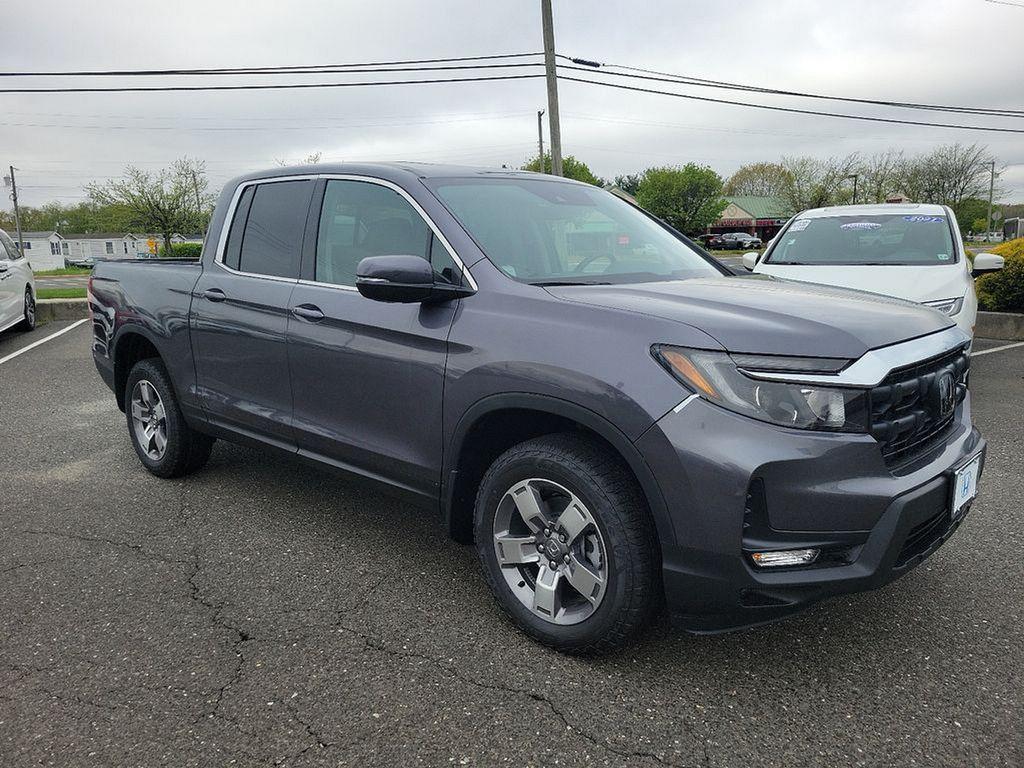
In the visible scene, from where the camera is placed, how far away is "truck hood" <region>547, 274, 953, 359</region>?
240 cm

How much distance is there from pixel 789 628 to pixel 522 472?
1.21m

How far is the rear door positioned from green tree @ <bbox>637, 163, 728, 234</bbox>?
7555cm

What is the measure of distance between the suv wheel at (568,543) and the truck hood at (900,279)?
4326mm

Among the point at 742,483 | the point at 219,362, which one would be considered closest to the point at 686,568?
the point at 742,483

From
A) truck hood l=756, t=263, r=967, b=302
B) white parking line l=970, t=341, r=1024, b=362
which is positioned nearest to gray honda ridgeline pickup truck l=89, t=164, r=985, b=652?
truck hood l=756, t=263, r=967, b=302

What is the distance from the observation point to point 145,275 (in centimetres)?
471

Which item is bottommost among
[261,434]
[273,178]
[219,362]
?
[261,434]

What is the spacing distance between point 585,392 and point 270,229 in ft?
7.29

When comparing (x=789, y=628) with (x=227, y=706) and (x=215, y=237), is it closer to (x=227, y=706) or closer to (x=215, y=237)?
(x=227, y=706)

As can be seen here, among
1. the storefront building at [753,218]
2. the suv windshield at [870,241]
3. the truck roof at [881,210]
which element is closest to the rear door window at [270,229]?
the suv windshield at [870,241]

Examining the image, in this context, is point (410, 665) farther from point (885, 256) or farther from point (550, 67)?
point (550, 67)

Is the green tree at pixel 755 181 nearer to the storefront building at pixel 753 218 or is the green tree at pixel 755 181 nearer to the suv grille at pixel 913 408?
the storefront building at pixel 753 218

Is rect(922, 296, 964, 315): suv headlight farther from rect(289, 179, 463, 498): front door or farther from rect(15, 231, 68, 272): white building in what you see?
rect(15, 231, 68, 272): white building

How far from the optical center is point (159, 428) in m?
4.84
